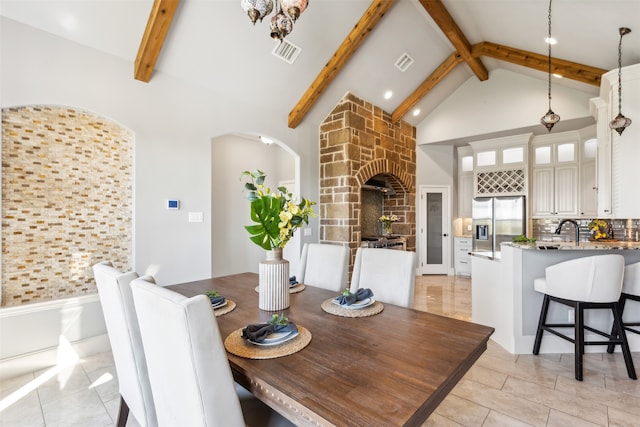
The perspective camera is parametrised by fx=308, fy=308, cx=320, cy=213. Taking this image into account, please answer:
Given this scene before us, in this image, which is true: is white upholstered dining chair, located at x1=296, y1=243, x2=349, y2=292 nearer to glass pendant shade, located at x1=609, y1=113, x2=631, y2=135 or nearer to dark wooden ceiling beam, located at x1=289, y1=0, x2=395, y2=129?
dark wooden ceiling beam, located at x1=289, y1=0, x2=395, y2=129

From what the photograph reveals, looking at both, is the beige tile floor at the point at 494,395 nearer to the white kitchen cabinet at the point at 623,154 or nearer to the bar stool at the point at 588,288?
the bar stool at the point at 588,288

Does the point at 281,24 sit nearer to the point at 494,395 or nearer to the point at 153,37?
the point at 153,37

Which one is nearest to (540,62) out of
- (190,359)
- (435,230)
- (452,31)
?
(452,31)

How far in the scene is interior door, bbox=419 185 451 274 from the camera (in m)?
6.44

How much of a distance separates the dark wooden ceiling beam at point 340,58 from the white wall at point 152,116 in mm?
693

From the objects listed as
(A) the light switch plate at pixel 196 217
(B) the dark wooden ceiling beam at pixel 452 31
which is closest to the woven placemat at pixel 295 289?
(A) the light switch plate at pixel 196 217

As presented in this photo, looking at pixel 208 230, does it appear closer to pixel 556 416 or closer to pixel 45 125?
pixel 45 125

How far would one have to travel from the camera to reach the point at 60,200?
275cm

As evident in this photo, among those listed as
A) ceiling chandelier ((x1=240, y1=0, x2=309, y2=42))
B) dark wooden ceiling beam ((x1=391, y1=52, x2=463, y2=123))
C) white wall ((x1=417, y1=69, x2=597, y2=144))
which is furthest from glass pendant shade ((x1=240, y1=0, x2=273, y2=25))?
white wall ((x1=417, y1=69, x2=597, y2=144))

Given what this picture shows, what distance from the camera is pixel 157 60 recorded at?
3068 millimetres

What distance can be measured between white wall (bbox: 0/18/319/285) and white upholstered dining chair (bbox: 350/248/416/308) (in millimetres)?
2087

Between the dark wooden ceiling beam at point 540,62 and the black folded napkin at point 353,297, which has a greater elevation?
the dark wooden ceiling beam at point 540,62

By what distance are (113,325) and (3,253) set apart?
1916 millimetres

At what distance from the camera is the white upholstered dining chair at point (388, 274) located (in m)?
1.99
